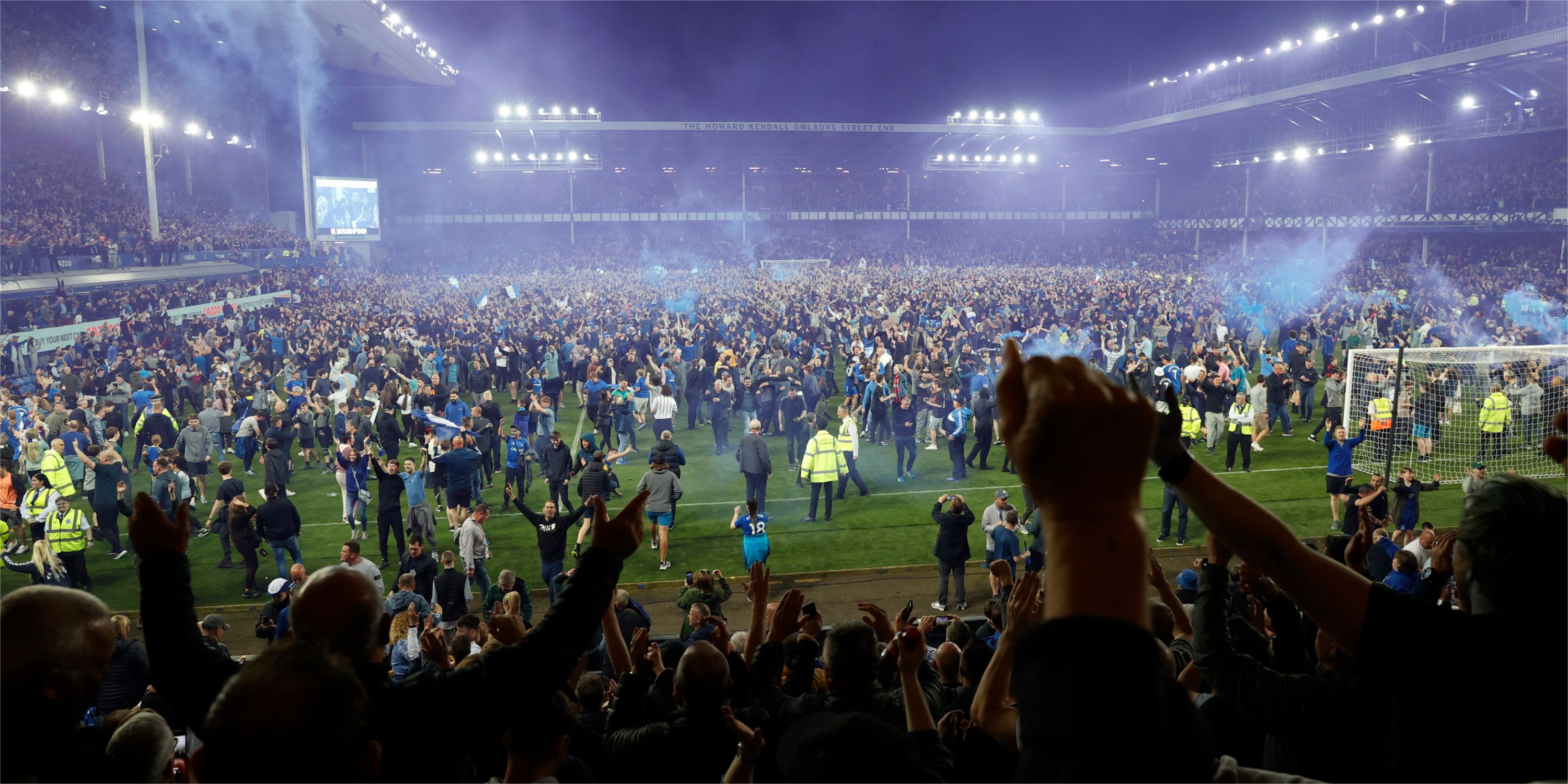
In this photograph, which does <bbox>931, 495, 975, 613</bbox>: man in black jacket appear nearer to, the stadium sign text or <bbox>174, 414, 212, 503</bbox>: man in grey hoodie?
<bbox>174, 414, 212, 503</bbox>: man in grey hoodie

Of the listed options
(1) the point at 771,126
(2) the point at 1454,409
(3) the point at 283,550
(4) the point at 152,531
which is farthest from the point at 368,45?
(4) the point at 152,531

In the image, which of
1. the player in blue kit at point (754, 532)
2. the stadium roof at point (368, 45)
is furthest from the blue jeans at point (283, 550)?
the stadium roof at point (368, 45)

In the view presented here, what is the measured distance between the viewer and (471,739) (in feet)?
6.89

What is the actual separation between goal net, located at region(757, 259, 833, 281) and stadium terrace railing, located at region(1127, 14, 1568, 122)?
21847 mm

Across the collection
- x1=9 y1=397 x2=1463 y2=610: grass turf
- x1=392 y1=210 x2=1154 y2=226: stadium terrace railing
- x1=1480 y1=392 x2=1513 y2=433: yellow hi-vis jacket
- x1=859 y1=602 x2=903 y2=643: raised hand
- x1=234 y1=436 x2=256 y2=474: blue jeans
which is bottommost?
x1=9 y1=397 x2=1463 y2=610: grass turf

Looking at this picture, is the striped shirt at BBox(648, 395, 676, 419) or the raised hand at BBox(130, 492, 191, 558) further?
the striped shirt at BBox(648, 395, 676, 419)

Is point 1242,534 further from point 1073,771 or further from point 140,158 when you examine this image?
point 140,158

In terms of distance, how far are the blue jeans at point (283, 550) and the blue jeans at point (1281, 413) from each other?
52.3 ft

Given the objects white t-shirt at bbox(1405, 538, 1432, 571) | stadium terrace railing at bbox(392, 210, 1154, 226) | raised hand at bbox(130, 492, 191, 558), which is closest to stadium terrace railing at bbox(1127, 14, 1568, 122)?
stadium terrace railing at bbox(392, 210, 1154, 226)

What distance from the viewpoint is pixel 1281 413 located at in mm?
18156

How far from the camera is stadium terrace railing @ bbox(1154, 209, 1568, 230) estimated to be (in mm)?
39438

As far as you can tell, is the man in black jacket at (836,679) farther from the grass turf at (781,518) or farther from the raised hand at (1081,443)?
the grass turf at (781,518)

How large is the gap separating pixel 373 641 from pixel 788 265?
188 feet

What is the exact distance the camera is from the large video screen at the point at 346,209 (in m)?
48.3
